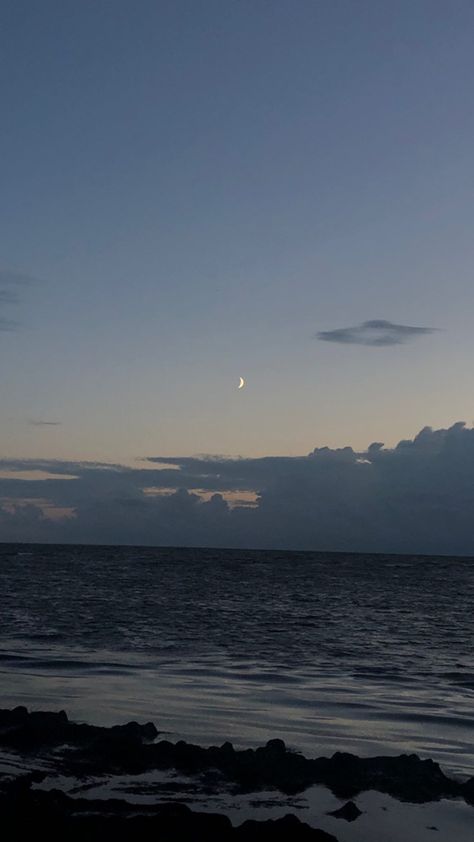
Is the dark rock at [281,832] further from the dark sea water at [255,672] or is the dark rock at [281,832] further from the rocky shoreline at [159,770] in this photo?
the dark sea water at [255,672]

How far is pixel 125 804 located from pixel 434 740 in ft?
28.2

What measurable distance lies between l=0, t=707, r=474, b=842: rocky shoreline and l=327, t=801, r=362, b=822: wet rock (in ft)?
0.05

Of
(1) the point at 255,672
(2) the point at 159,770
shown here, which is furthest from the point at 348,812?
(1) the point at 255,672

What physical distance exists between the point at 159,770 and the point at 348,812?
3.37 m

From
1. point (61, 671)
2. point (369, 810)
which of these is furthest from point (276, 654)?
point (369, 810)

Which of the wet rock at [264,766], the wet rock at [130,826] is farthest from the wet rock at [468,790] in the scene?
the wet rock at [130,826]

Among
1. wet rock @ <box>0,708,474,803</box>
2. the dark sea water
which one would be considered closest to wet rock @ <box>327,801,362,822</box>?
wet rock @ <box>0,708,474,803</box>

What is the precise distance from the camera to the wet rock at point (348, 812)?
1272 cm

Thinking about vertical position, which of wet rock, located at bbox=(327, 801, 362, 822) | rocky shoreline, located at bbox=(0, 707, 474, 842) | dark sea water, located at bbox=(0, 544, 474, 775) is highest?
rocky shoreline, located at bbox=(0, 707, 474, 842)

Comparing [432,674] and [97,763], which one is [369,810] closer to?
[97,763]

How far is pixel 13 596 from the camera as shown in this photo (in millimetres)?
60469

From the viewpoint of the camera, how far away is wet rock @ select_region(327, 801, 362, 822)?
1272 centimetres

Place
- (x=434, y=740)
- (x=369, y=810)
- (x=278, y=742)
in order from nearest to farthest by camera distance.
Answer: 1. (x=369, y=810)
2. (x=278, y=742)
3. (x=434, y=740)

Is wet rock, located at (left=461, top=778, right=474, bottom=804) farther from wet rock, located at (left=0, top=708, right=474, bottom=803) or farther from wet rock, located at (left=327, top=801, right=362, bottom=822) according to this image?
wet rock, located at (left=327, top=801, right=362, bottom=822)
